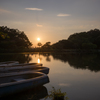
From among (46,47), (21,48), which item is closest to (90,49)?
(46,47)

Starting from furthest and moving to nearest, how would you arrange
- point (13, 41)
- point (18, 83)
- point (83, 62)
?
point (13, 41), point (83, 62), point (18, 83)

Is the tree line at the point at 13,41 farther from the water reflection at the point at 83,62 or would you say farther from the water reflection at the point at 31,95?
the water reflection at the point at 31,95

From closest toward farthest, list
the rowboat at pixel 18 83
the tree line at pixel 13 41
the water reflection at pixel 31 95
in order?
the rowboat at pixel 18 83 → the water reflection at pixel 31 95 → the tree line at pixel 13 41

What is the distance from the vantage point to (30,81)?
5.79 meters

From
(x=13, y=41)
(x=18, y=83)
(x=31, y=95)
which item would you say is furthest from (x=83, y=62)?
(x=13, y=41)

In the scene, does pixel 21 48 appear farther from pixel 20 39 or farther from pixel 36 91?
pixel 36 91

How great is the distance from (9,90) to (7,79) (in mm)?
1452

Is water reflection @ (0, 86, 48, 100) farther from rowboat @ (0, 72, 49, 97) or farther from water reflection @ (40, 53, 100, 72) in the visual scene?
water reflection @ (40, 53, 100, 72)

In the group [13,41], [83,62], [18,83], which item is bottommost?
[83,62]

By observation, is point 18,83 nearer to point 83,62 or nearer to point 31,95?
point 31,95

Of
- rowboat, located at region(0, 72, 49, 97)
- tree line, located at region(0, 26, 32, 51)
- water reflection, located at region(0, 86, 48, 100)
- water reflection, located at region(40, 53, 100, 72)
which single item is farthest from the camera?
tree line, located at region(0, 26, 32, 51)

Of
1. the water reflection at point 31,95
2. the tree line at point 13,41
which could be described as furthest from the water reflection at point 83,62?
the tree line at point 13,41

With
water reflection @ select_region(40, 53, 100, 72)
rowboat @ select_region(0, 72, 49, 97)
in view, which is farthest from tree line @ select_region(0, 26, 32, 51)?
rowboat @ select_region(0, 72, 49, 97)

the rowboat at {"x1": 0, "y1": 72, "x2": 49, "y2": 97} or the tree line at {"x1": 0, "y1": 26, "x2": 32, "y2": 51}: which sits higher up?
the tree line at {"x1": 0, "y1": 26, "x2": 32, "y2": 51}
